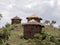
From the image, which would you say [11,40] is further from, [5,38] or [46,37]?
[46,37]

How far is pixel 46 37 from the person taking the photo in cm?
6969

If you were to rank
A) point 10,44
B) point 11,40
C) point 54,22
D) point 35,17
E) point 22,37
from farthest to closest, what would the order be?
point 54,22, point 35,17, point 22,37, point 11,40, point 10,44

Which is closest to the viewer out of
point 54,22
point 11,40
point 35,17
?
point 11,40

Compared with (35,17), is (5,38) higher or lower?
lower

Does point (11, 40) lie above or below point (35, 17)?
below

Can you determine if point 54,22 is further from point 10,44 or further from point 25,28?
point 10,44

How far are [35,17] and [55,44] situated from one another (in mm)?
22043

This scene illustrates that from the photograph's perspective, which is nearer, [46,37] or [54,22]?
[46,37]

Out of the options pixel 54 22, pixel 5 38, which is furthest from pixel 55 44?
pixel 54 22

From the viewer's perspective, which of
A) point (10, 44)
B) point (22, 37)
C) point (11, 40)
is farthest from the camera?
point (22, 37)

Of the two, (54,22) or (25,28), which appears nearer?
(25,28)

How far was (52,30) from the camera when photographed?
8744 centimetres

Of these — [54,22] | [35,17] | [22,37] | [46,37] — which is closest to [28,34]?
[22,37]

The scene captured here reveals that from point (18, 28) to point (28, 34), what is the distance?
1618 centimetres
